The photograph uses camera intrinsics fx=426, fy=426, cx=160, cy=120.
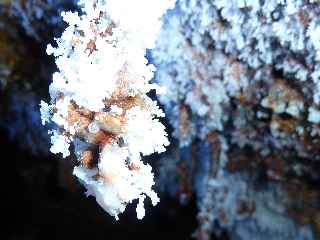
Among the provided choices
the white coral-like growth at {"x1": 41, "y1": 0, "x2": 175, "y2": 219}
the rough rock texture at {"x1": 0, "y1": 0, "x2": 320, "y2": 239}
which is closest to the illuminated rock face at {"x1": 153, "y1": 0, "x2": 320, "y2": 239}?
the rough rock texture at {"x1": 0, "y1": 0, "x2": 320, "y2": 239}

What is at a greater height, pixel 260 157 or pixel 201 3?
pixel 201 3

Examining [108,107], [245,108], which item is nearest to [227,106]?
[245,108]

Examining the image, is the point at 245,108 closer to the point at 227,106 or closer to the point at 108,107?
the point at 227,106

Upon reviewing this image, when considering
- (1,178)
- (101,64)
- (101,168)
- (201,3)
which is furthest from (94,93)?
(1,178)

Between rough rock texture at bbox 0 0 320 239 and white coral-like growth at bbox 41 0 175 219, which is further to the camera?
rough rock texture at bbox 0 0 320 239

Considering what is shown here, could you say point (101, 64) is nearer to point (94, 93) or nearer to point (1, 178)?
point (94, 93)

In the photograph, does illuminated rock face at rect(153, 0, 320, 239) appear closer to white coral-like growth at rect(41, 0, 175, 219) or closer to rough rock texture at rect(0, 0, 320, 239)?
rough rock texture at rect(0, 0, 320, 239)

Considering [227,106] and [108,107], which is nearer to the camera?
[108,107]

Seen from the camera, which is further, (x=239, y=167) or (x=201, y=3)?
(x=239, y=167)
